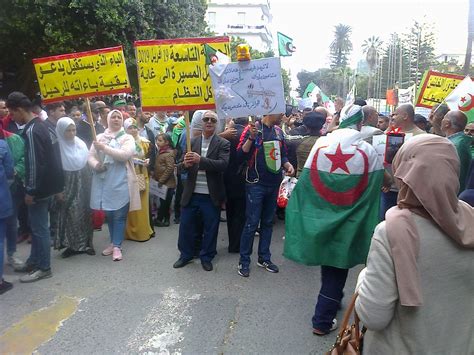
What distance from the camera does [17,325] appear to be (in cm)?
355

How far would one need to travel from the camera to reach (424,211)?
169 centimetres

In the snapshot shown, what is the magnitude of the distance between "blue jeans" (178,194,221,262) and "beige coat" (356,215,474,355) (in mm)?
3184

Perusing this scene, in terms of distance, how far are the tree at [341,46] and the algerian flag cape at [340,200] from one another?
94.6 m

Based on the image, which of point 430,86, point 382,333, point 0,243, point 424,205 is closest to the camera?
point 424,205

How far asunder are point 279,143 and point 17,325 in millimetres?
3077

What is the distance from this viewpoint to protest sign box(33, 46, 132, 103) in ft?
16.9

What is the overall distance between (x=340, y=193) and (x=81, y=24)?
40.9 ft

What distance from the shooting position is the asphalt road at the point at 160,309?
10.7 feet

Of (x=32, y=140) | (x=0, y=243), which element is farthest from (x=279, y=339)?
(x=32, y=140)

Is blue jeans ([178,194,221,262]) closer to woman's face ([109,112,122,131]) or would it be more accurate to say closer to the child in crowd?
woman's face ([109,112,122,131])

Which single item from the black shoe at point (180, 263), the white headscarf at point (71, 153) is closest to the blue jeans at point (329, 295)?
the black shoe at point (180, 263)

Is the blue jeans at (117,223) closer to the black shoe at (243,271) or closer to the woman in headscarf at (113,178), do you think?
the woman in headscarf at (113,178)

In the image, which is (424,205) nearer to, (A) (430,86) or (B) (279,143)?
(B) (279,143)

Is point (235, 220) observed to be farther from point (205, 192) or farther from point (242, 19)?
point (242, 19)
